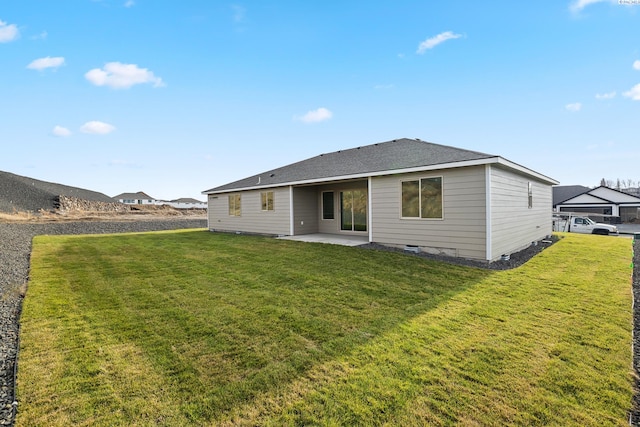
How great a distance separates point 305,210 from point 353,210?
2226 millimetres

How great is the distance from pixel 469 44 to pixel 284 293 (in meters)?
12.2

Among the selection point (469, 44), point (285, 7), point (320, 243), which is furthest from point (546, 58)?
point (320, 243)

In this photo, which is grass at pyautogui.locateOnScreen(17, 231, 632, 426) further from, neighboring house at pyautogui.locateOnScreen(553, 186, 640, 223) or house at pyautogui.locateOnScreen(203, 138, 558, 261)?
neighboring house at pyautogui.locateOnScreen(553, 186, 640, 223)

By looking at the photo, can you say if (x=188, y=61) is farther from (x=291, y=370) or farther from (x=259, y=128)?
(x=291, y=370)

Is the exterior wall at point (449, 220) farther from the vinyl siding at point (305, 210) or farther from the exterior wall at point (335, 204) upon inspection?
the vinyl siding at point (305, 210)

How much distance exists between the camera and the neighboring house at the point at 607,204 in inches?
1022

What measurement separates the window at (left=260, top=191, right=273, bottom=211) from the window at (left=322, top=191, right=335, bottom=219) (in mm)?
2452

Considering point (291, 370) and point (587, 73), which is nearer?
point (291, 370)

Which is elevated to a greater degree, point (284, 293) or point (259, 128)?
point (259, 128)

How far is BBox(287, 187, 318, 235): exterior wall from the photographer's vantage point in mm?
13141

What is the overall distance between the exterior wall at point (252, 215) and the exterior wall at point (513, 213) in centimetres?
797

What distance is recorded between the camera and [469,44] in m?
11.7

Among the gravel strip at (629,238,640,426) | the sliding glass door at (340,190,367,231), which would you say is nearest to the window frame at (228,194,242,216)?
the sliding glass door at (340,190,367,231)

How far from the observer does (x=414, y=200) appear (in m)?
8.84
